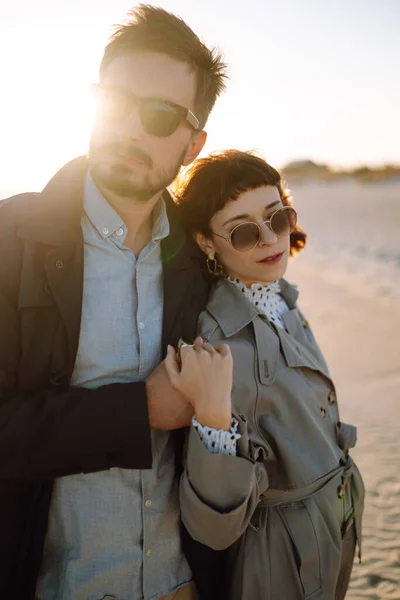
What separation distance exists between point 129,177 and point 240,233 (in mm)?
593

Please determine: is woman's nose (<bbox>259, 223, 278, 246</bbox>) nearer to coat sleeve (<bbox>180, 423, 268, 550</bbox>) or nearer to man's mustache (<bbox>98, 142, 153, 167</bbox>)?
man's mustache (<bbox>98, 142, 153, 167</bbox>)

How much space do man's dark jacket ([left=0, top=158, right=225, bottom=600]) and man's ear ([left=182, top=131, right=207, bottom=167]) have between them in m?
0.69

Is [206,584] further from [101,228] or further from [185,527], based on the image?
[101,228]

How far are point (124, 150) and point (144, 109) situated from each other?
0.20 m

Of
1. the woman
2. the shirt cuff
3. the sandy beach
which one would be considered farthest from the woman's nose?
the sandy beach

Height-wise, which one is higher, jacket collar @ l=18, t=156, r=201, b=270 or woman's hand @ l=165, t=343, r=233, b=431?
jacket collar @ l=18, t=156, r=201, b=270

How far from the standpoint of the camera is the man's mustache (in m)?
2.31

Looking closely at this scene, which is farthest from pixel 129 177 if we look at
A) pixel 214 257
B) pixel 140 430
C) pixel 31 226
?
pixel 140 430

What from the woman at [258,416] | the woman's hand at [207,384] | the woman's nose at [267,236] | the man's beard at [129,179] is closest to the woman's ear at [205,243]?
the woman at [258,416]

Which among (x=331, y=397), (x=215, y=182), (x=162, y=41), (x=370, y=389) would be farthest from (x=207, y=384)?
(x=370, y=389)

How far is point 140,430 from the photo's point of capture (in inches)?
79.1

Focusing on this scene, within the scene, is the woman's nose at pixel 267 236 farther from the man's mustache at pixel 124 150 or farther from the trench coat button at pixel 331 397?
the trench coat button at pixel 331 397

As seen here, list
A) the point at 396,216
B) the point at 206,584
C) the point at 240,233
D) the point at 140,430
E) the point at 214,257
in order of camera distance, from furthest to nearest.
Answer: the point at 396,216, the point at 214,257, the point at 240,233, the point at 206,584, the point at 140,430

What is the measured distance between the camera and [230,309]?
248 centimetres
